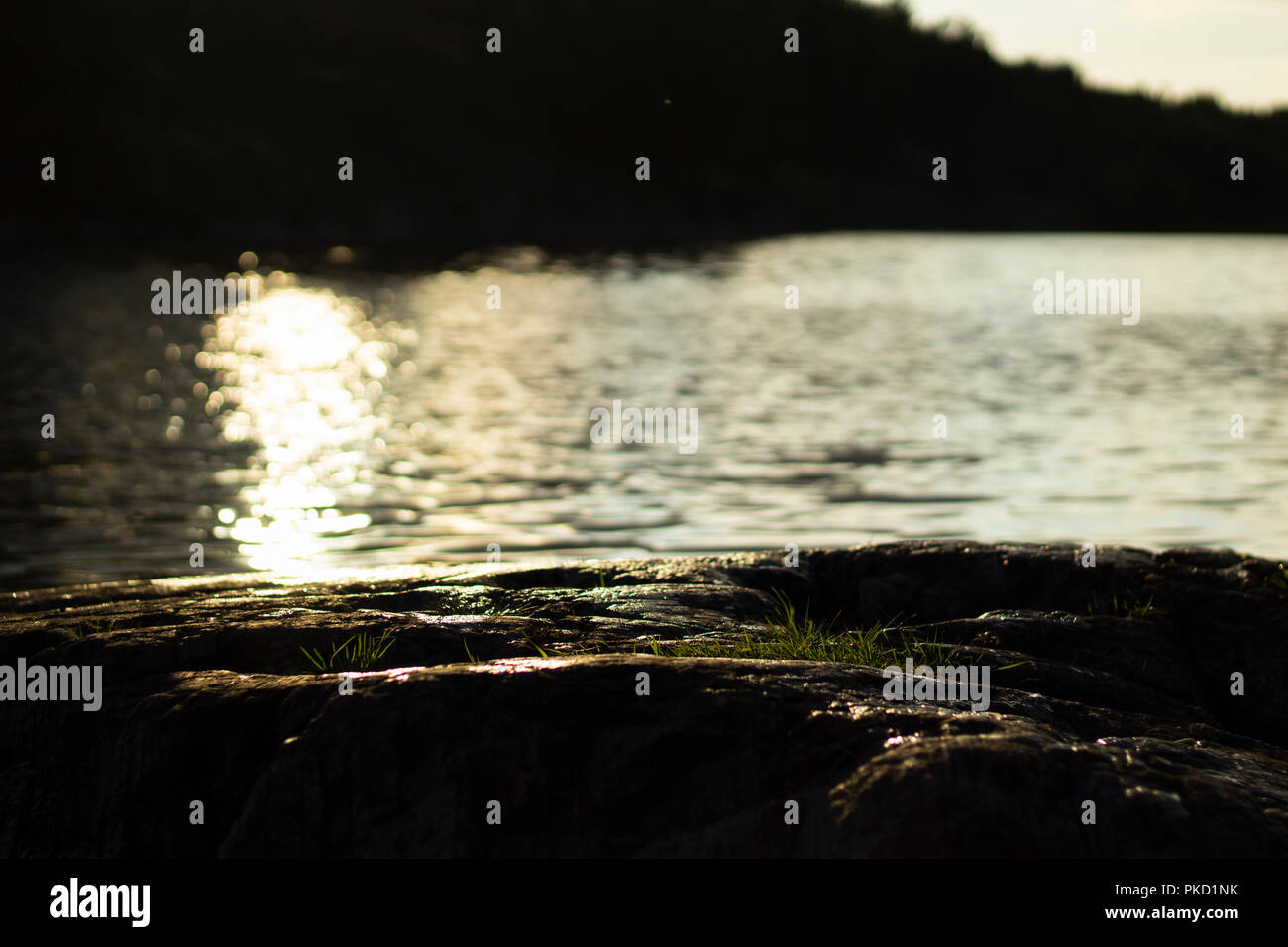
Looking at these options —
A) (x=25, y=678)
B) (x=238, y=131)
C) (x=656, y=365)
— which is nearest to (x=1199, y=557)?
(x=25, y=678)

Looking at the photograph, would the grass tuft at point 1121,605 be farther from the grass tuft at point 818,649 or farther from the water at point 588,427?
the water at point 588,427

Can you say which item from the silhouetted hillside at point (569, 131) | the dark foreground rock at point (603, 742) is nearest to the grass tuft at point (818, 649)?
the dark foreground rock at point (603, 742)

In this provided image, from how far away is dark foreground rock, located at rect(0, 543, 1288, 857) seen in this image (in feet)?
10.8

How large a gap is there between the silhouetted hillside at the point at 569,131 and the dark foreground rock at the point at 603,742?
145ft

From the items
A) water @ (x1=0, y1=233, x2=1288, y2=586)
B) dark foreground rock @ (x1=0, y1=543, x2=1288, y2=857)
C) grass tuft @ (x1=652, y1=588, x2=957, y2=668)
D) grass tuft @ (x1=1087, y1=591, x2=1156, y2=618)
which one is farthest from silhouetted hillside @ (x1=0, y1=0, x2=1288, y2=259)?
grass tuft @ (x1=652, y1=588, x2=957, y2=668)

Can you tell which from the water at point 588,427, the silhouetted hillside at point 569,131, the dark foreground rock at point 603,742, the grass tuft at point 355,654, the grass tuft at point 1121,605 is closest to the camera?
the dark foreground rock at point 603,742

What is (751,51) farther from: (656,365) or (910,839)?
(910,839)

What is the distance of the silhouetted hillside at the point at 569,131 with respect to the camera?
49906 millimetres

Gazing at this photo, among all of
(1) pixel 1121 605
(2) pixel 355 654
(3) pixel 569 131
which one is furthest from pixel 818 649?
(3) pixel 569 131

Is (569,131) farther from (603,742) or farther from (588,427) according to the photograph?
(603,742)

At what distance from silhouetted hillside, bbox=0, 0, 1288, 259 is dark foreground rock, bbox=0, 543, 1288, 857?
44.3m

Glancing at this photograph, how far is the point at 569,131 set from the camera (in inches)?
2603

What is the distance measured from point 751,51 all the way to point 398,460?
7303 centimetres

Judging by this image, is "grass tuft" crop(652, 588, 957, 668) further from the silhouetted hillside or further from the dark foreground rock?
the silhouetted hillside
